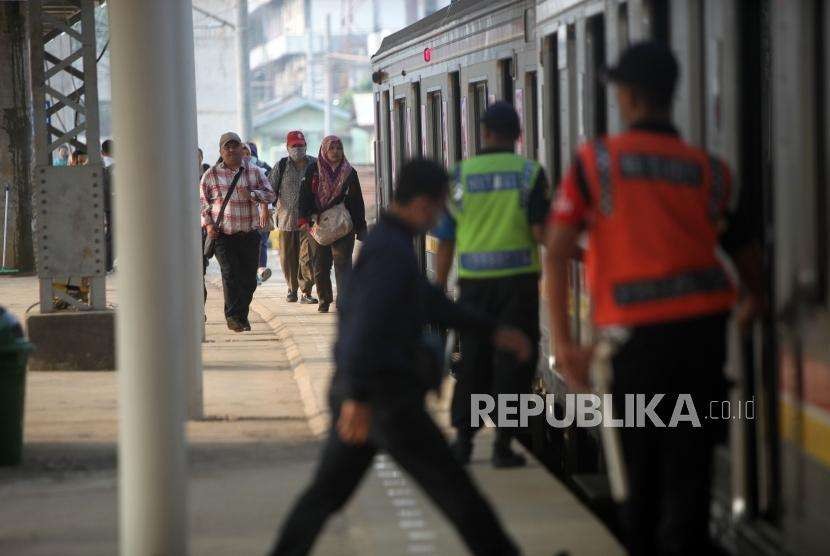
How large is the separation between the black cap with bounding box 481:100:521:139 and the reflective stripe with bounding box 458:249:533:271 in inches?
20.2

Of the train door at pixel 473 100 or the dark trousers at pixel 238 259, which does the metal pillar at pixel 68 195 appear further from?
the train door at pixel 473 100

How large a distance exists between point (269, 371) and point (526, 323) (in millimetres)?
5479

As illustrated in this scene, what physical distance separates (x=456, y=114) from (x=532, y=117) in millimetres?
2672

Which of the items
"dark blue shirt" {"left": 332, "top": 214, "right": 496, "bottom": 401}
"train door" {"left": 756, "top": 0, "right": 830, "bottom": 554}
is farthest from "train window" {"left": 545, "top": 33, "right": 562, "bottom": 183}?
"train door" {"left": 756, "top": 0, "right": 830, "bottom": 554}

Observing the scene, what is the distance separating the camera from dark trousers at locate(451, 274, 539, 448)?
7.08m

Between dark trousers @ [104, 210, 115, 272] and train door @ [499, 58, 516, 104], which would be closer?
train door @ [499, 58, 516, 104]

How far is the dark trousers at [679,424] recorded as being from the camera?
429 cm

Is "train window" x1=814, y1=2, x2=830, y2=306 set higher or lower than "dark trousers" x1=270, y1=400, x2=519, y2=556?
higher

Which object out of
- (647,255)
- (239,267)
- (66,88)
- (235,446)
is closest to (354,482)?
Result: (647,255)

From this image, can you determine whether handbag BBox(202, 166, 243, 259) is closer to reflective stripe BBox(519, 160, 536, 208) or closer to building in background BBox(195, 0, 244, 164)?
reflective stripe BBox(519, 160, 536, 208)

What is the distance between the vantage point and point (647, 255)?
14.1 feet

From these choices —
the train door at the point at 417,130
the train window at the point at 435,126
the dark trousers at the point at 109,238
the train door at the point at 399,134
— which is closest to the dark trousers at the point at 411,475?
the train window at the point at 435,126

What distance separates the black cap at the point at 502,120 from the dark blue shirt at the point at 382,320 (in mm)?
2337

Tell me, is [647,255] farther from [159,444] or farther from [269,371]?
[269,371]
